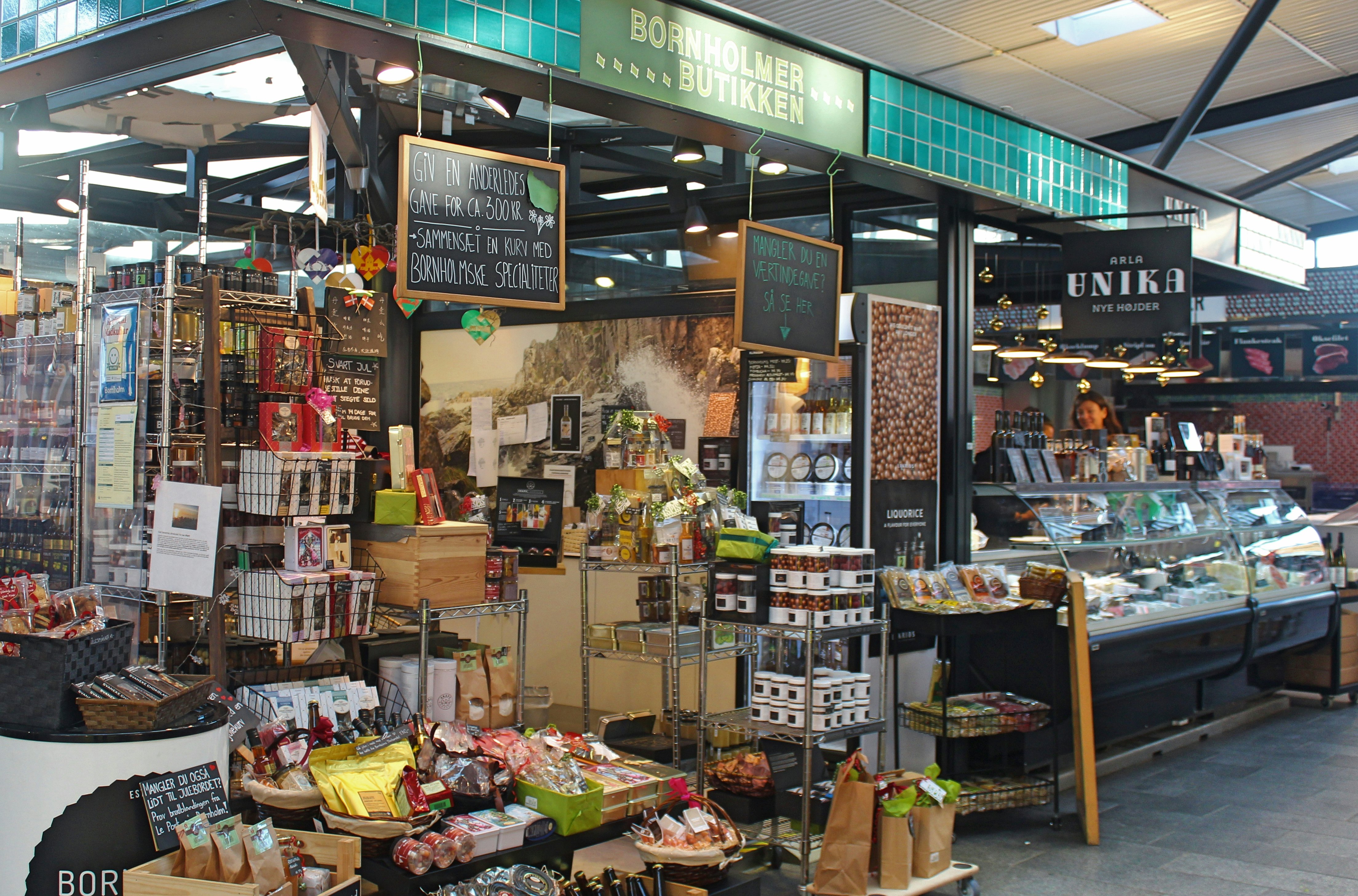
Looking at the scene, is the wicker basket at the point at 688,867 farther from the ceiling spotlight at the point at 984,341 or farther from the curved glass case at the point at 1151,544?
the ceiling spotlight at the point at 984,341

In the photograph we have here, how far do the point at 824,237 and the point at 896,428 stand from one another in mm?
1419

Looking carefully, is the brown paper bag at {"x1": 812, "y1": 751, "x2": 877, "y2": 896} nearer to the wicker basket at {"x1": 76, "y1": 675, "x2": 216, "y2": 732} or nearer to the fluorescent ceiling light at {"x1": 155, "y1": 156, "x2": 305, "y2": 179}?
the wicker basket at {"x1": 76, "y1": 675, "x2": 216, "y2": 732}

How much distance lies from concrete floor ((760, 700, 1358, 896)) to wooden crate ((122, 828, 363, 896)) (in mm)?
1916

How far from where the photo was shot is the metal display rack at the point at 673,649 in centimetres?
497

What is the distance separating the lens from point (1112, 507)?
6.77m

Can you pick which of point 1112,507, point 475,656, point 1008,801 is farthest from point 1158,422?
point 475,656

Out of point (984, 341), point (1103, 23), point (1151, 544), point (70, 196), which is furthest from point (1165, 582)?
point (984, 341)

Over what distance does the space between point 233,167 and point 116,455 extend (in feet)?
16.4

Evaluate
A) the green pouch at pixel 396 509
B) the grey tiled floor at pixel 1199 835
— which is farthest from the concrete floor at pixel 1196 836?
the green pouch at pixel 396 509

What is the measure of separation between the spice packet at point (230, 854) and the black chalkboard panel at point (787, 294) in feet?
9.02

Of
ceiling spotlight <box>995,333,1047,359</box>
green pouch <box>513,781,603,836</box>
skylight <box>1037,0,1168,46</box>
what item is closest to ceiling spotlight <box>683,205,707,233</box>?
skylight <box>1037,0,1168,46</box>

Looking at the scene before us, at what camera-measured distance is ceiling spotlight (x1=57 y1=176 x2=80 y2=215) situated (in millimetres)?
7188

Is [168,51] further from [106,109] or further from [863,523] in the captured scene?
[863,523]

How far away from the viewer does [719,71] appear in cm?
441
